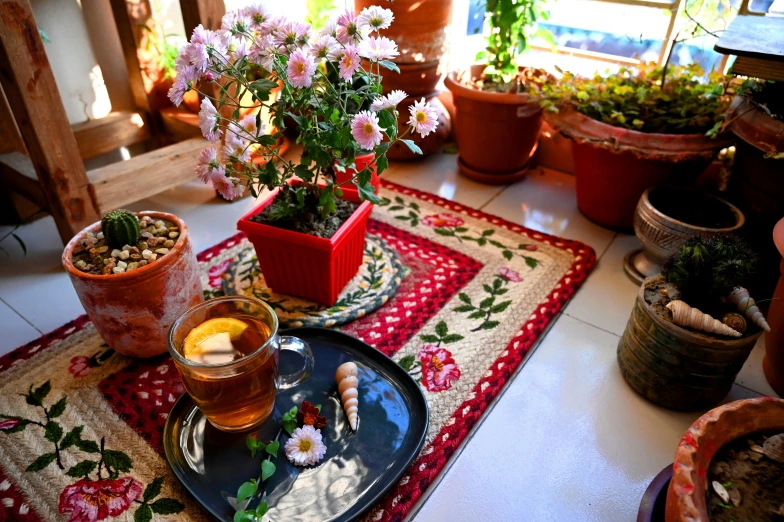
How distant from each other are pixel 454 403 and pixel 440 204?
787 mm

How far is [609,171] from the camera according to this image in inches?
55.8

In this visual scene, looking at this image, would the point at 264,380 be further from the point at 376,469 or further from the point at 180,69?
the point at 180,69

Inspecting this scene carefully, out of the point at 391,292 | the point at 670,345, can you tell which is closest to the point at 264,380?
the point at 391,292

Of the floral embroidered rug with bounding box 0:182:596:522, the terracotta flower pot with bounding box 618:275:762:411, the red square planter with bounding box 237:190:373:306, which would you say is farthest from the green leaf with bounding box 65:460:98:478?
the terracotta flower pot with bounding box 618:275:762:411

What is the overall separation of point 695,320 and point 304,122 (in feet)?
2.45

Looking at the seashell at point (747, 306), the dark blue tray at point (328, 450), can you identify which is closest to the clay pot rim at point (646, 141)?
the seashell at point (747, 306)

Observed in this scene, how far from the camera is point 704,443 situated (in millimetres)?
670

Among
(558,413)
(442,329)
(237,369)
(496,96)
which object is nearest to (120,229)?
(237,369)

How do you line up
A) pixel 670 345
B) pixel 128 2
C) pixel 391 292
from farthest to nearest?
pixel 128 2
pixel 391 292
pixel 670 345

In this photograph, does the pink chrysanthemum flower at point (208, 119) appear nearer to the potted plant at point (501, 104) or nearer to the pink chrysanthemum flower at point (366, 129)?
the pink chrysanthemum flower at point (366, 129)

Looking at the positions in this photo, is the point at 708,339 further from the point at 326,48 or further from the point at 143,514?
the point at 143,514

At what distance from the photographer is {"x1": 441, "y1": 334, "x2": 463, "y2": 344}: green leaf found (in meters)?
1.11

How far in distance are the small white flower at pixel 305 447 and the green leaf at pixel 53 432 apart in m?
0.41

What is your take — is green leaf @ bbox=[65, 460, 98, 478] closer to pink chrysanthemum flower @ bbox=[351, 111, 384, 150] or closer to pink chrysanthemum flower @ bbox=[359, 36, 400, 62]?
pink chrysanthemum flower @ bbox=[351, 111, 384, 150]
